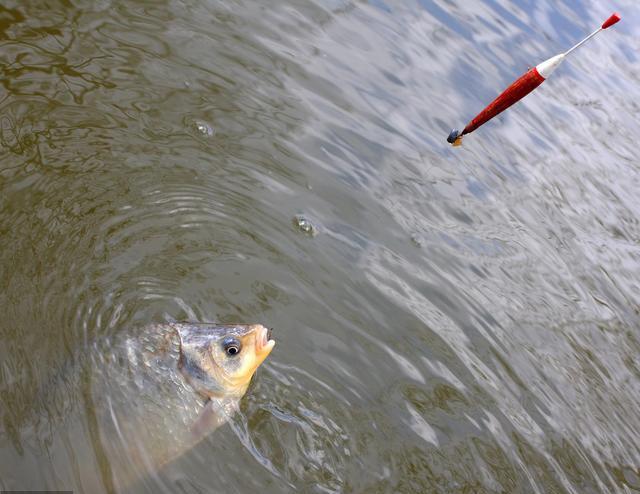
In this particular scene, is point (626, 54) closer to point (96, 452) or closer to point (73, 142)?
point (73, 142)

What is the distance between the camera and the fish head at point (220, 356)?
11.3ft

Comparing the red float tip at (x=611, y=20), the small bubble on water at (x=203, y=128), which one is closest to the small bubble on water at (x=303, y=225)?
the small bubble on water at (x=203, y=128)

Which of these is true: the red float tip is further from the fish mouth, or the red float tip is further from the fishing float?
the fish mouth

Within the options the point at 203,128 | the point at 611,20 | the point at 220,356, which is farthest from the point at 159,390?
the point at 611,20

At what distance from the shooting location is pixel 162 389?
333 centimetres

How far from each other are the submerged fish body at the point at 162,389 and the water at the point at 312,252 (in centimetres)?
6

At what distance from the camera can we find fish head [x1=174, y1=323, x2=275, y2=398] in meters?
3.44

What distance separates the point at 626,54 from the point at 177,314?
9072 millimetres

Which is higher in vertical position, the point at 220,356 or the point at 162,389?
the point at 220,356

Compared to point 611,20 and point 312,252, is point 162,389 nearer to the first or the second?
point 312,252

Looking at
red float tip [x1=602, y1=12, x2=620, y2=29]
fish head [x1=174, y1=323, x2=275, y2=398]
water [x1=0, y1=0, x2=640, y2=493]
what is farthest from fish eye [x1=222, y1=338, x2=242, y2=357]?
red float tip [x1=602, y1=12, x2=620, y2=29]

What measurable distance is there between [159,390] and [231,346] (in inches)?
16.0

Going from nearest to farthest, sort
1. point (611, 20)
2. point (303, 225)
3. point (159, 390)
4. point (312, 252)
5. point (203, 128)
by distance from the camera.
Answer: point (159, 390)
point (611, 20)
point (312, 252)
point (303, 225)
point (203, 128)

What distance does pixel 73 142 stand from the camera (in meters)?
4.50
